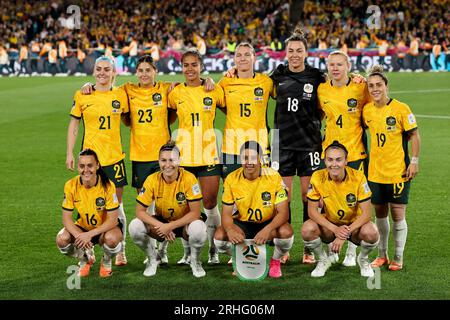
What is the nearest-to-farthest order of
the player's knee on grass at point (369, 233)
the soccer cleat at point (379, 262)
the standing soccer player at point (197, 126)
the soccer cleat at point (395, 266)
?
1. the player's knee on grass at point (369, 233)
2. the soccer cleat at point (395, 266)
3. the soccer cleat at point (379, 262)
4. the standing soccer player at point (197, 126)

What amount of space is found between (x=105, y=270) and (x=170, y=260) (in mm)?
771

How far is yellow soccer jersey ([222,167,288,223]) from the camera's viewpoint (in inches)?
269

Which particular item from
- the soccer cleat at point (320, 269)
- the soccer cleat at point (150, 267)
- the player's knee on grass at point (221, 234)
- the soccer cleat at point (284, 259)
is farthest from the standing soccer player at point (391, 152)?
the soccer cleat at point (150, 267)

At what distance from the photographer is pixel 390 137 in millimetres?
6949

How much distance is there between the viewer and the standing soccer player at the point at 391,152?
690 centimetres

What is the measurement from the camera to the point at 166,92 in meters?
7.38

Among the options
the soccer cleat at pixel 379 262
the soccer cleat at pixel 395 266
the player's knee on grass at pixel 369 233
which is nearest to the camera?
the player's knee on grass at pixel 369 233

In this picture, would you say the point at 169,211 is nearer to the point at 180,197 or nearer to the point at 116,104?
the point at 180,197

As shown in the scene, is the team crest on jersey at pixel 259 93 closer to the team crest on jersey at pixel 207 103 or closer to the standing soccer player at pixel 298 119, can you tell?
the standing soccer player at pixel 298 119

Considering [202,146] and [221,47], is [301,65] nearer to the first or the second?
[202,146]

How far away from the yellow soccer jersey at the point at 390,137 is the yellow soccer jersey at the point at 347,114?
135 millimetres

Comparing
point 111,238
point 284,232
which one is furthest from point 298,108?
point 111,238

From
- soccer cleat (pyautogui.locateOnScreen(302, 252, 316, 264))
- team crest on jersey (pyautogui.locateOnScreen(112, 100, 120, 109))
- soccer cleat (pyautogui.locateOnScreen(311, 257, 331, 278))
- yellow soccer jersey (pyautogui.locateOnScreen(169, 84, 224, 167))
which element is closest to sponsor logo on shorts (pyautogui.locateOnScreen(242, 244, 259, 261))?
soccer cleat (pyautogui.locateOnScreen(311, 257, 331, 278))
